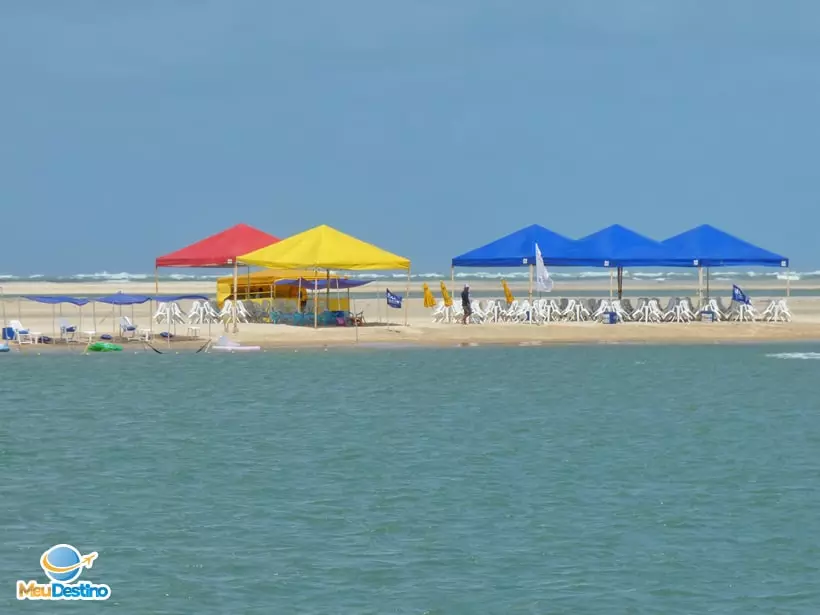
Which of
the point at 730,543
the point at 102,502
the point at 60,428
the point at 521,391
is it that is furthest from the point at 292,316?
the point at 730,543

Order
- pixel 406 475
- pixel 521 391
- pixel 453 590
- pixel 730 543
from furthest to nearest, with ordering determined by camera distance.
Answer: pixel 521 391 < pixel 406 475 < pixel 730 543 < pixel 453 590

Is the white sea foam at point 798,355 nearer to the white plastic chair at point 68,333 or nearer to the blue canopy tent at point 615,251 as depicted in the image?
the blue canopy tent at point 615,251

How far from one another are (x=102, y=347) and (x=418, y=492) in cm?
1720

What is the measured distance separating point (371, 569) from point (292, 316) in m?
25.1

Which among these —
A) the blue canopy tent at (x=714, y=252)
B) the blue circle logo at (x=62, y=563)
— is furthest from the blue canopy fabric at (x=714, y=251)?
the blue circle logo at (x=62, y=563)

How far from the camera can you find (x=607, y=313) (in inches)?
1436

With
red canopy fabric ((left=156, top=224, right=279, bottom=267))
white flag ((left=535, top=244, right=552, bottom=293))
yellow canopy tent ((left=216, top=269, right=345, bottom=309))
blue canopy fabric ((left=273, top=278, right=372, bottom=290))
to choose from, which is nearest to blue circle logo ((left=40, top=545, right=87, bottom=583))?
white flag ((left=535, top=244, right=552, bottom=293))

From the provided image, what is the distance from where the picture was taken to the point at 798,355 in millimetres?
31172

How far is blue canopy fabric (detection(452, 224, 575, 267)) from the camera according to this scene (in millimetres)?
34656

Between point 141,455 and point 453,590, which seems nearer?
point 453,590

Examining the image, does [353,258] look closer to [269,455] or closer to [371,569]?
[269,455]

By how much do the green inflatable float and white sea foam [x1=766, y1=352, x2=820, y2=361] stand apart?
14.1 meters

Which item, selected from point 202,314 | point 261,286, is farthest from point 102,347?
point 261,286

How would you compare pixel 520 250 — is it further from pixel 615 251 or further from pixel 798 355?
pixel 798 355
